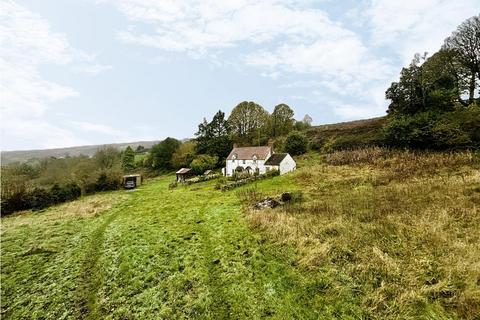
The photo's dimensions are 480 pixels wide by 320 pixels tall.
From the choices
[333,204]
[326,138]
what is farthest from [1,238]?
[326,138]

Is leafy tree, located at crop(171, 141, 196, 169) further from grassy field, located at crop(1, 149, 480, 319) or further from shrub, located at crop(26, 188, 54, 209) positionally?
grassy field, located at crop(1, 149, 480, 319)

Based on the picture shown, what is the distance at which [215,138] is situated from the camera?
62844mm

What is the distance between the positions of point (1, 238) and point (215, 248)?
65.0ft

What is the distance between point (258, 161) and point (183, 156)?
23602mm

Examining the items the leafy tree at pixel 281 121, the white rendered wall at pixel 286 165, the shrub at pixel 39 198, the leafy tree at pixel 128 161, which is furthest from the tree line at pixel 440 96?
the leafy tree at pixel 128 161

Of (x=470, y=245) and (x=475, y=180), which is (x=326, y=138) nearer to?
(x=475, y=180)

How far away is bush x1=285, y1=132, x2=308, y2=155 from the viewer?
5347cm

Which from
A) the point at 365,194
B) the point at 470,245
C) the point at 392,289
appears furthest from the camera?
the point at 365,194

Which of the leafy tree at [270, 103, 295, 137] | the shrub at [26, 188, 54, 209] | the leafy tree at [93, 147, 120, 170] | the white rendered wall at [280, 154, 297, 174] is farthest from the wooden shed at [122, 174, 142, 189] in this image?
the leafy tree at [270, 103, 295, 137]

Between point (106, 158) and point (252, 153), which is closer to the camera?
point (252, 153)

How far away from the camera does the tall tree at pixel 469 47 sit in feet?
125

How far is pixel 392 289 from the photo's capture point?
Answer: 336 inches

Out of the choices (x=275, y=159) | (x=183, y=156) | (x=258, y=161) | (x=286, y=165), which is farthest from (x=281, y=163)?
(x=183, y=156)

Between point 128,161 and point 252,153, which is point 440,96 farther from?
point 128,161
